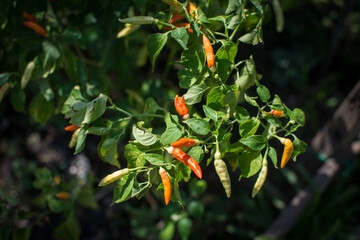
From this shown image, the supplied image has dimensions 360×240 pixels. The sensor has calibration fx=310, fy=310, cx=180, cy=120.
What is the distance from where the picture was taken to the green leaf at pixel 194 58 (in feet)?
2.36

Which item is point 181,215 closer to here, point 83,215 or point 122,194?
point 122,194

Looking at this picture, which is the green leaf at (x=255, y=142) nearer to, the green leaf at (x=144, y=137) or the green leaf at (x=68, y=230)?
the green leaf at (x=144, y=137)

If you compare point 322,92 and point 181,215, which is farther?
point 322,92

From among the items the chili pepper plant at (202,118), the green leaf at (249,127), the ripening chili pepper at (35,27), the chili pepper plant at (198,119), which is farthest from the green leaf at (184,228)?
the ripening chili pepper at (35,27)

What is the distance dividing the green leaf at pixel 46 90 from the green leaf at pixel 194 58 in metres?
0.50

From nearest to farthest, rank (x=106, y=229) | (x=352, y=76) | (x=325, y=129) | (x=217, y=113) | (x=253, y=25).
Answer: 1. (x=217, y=113)
2. (x=253, y=25)
3. (x=325, y=129)
4. (x=106, y=229)
5. (x=352, y=76)

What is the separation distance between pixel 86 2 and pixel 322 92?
6.14 feet

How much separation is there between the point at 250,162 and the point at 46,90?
0.68m

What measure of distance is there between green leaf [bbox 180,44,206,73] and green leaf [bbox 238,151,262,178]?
0.22 meters

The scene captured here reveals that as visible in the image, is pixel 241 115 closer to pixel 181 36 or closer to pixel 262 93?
pixel 262 93

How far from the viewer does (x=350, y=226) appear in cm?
180

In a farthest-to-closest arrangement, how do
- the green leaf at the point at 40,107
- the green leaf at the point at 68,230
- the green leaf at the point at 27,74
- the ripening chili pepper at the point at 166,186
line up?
the green leaf at the point at 68,230 < the green leaf at the point at 40,107 < the green leaf at the point at 27,74 < the ripening chili pepper at the point at 166,186

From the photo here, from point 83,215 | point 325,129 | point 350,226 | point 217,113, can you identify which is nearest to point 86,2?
point 217,113

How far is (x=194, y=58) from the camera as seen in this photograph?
72 cm
